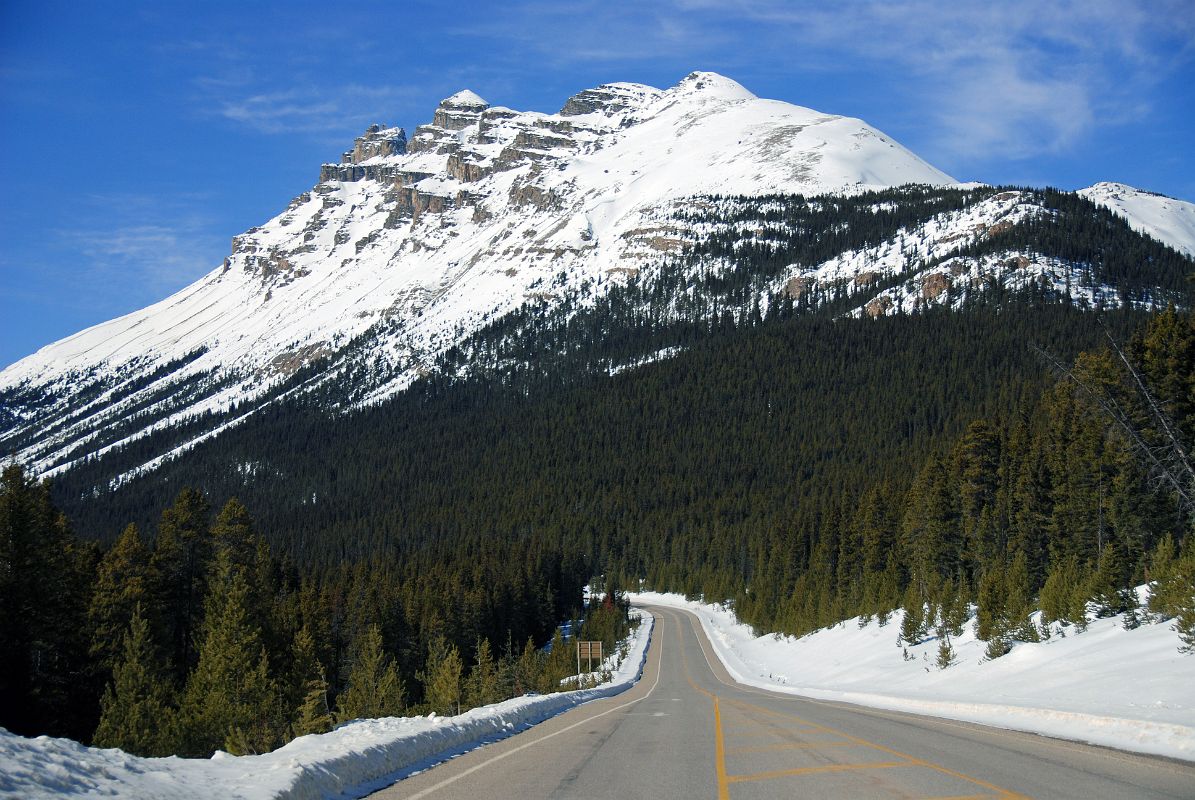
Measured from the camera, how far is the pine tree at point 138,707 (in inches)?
1033

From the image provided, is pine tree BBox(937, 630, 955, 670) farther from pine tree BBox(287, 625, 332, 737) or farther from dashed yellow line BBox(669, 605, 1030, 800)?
pine tree BBox(287, 625, 332, 737)

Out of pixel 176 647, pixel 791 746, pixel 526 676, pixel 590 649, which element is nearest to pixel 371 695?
pixel 176 647

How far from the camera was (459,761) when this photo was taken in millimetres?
13891

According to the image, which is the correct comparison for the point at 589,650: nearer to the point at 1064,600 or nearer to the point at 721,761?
the point at 1064,600

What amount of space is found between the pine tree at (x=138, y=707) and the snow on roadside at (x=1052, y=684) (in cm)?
2187

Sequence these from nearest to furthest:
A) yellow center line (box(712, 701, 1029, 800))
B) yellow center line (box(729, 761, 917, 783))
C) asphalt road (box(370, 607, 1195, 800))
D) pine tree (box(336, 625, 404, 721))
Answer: yellow center line (box(712, 701, 1029, 800))
asphalt road (box(370, 607, 1195, 800))
yellow center line (box(729, 761, 917, 783))
pine tree (box(336, 625, 404, 721))

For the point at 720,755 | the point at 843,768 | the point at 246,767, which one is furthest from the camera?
the point at 720,755

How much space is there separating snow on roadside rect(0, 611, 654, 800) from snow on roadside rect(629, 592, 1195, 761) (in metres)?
11.3

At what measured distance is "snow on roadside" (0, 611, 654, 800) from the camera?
27.1ft

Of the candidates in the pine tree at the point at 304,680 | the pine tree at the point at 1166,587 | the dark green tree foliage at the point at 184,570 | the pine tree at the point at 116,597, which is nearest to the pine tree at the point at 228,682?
the pine tree at the point at 304,680

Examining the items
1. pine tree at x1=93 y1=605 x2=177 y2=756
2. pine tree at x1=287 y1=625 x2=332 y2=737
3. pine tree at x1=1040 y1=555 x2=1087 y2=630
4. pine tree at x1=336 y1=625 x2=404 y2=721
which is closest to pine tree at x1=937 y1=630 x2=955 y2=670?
pine tree at x1=1040 y1=555 x2=1087 y2=630

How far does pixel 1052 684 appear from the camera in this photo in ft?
84.9

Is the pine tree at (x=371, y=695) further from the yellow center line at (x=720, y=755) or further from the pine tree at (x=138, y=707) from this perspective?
the yellow center line at (x=720, y=755)

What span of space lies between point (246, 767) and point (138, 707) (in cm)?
1934
